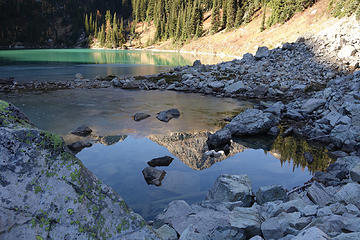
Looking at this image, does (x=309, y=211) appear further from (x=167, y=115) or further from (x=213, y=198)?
(x=167, y=115)

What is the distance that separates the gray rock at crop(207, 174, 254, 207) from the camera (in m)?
7.19

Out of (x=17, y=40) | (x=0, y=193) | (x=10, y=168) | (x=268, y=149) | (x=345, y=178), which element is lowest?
(x=17, y=40)

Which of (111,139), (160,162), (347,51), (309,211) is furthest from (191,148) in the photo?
(347,51)

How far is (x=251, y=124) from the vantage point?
14.2m

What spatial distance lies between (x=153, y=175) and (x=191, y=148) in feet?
11.2

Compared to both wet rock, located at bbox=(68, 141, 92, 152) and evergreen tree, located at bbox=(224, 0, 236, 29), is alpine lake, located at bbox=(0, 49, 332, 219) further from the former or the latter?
evergreen tree, located at bbox=(224, 0, 236, 29)

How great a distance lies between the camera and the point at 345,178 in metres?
8.32

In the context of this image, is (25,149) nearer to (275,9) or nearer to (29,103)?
(29,103)

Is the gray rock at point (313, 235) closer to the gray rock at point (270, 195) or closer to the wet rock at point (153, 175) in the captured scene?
the gray rock at point (270, 195)

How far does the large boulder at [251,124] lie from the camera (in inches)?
554

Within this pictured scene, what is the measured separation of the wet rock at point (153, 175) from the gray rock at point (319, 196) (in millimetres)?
4568

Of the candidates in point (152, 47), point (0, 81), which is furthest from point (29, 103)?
point (152, 47)

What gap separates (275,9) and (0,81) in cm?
6662

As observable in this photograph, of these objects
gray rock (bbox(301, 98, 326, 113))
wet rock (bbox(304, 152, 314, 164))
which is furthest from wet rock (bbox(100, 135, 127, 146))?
gray rock (bbox(301, 98, 326, 113))
